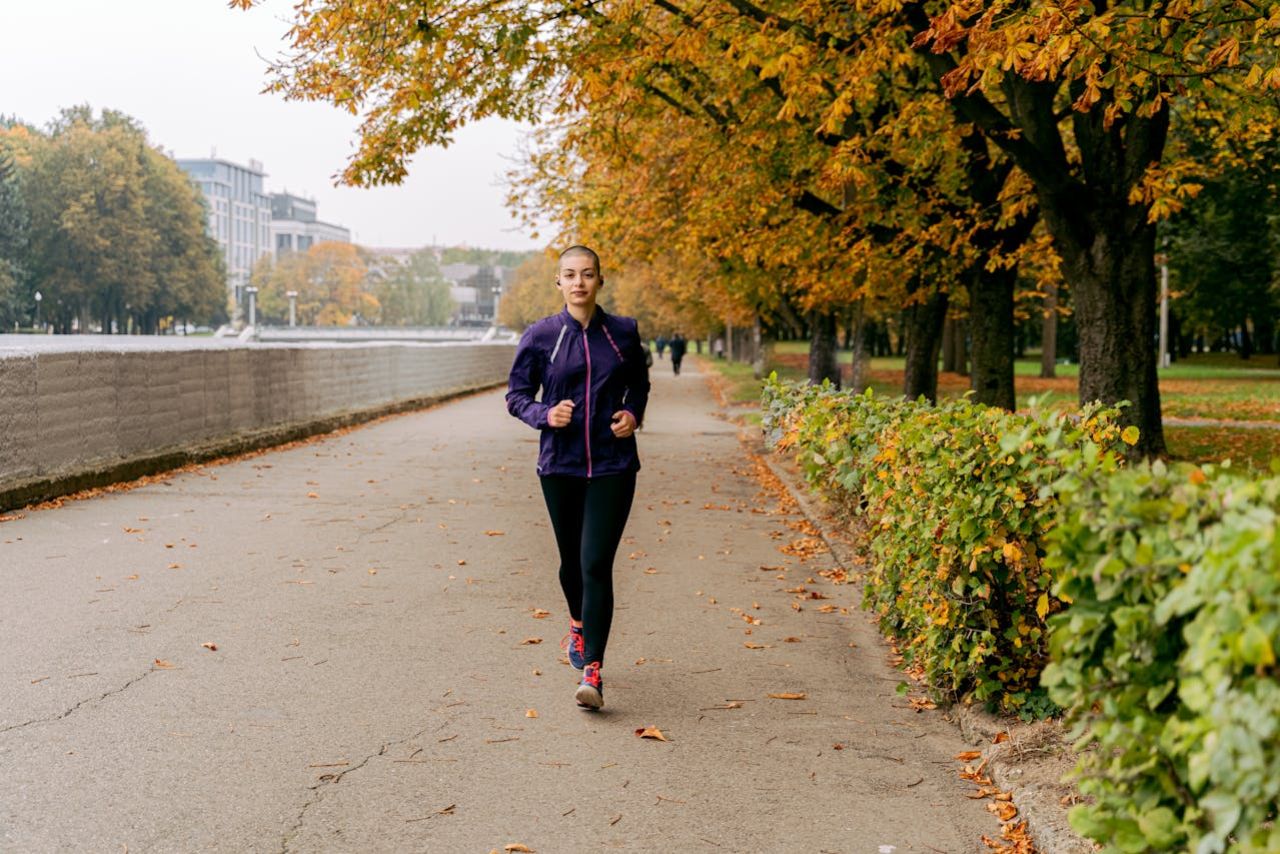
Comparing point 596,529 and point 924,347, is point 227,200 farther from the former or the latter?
point 596,529

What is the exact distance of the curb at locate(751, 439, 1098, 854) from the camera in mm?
4203

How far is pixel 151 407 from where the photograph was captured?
53.2ft

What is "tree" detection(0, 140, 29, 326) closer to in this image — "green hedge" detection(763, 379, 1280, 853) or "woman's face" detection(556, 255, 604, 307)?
"woman's face" detection(556, 255, 604, 307)

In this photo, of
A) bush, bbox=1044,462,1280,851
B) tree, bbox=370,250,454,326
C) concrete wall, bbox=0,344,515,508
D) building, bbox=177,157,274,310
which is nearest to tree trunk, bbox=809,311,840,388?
concrete wall, bbox=0,344,515,508

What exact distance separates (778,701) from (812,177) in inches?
609

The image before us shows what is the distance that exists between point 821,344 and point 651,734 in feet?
83.8

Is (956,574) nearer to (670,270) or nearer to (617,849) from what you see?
(617,849)

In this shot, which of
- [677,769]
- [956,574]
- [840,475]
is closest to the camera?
[677,769]

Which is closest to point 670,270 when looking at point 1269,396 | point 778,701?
point 1269,396

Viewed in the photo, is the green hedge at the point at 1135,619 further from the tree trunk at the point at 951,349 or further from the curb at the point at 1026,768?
the tree trunk at the point at 951,349

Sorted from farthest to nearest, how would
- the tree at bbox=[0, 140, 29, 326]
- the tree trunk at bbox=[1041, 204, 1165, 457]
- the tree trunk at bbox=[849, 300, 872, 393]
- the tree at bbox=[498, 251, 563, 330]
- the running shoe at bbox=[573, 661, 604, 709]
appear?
1. the tree at bbox=[498, 251, 563, 330]
2. the tree at bbox=[0, 140, 29, 326]
3. the tree trunk at bbox=[849, 300, 872, 393]
4. the tree trunk at bbox=[1041, 204, 1165, 457]
5. the running shoe at bbox=[573, 661, 604, 709]

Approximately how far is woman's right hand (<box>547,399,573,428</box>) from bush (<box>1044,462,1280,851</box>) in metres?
2.56

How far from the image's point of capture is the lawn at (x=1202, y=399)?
18891mm

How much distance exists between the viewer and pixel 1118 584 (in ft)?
9.99
